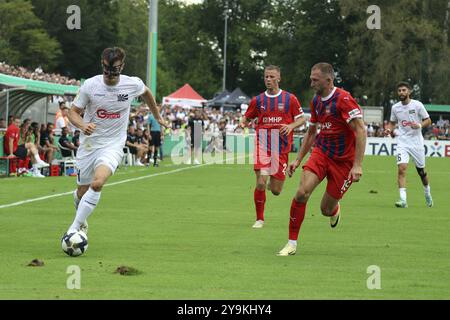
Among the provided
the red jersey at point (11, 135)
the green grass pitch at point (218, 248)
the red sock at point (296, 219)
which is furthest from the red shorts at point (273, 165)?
Result: the red jersey at point (11, 135)

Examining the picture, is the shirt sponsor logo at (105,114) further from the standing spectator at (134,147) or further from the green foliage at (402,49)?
the green foliage at (402,49)

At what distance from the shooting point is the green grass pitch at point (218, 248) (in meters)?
9.47

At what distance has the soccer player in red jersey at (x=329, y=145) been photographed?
12.5 metres

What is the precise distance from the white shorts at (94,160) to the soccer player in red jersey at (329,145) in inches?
82.8

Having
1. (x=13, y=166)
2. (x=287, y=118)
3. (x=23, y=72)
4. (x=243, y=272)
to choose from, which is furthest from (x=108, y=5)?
(x=243, y=272)

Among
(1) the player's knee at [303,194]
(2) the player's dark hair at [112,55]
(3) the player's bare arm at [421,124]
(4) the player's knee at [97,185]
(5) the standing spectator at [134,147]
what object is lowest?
(5) the standing spectator at [134,147]

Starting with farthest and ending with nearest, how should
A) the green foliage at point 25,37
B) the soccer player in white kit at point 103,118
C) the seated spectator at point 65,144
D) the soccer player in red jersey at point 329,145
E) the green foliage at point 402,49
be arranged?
the green foliage at point 402,49
the green foliage at point 25,37
the seated spectator at point 65,144
the soccer player in white kit at point 103,118
the soccer player in red jersey at point 329,145

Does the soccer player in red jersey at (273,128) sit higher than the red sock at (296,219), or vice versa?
the soccer player in red jersey at (273,128)

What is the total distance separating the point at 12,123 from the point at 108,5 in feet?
232

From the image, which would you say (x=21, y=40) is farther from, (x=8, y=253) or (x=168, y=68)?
(x=8, y=253)

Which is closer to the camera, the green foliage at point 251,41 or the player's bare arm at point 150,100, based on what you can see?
the player's bare arm at point 150,100

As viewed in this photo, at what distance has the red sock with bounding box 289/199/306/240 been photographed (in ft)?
41.0

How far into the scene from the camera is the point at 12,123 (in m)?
28.8

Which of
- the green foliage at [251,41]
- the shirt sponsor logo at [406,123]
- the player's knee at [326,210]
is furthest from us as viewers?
the green foliage at [251,41]
